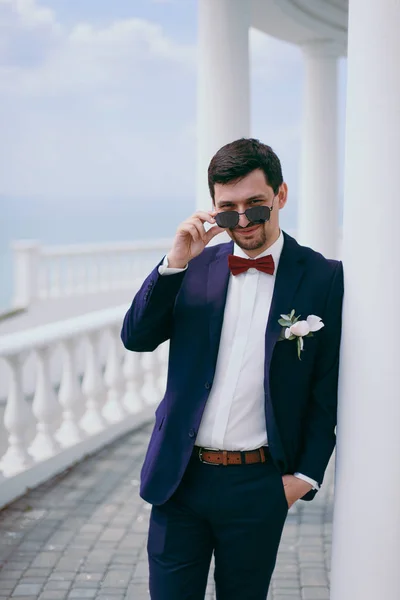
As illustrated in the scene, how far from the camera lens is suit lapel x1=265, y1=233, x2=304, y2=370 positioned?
2736mm

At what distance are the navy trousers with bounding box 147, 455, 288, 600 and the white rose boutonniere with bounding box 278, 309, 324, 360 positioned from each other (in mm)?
456

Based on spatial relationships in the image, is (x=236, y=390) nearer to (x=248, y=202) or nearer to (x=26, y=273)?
(x=248, y=202)

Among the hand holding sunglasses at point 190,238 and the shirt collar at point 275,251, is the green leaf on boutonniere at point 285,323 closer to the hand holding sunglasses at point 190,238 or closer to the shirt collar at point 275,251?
the shirt collar at point 275,251

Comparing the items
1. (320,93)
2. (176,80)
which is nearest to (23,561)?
(320,93)

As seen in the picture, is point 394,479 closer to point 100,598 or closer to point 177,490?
point 177,490

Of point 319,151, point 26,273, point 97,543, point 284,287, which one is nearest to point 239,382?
point 284,287

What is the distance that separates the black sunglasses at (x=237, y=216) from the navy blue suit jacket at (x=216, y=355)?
26 centimetres

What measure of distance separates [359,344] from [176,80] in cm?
4095

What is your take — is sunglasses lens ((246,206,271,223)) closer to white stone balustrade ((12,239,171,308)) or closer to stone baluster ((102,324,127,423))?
stone baluster ((102,324,127,423))

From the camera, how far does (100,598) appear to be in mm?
4195

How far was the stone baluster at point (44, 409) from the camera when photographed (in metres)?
5.64

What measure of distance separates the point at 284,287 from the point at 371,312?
31 cm

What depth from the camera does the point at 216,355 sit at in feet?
9.14

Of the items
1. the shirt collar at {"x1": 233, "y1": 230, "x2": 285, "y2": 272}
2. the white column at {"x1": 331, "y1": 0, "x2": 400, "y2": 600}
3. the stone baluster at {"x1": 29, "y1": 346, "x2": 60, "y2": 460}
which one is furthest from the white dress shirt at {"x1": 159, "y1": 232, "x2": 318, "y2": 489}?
the stone baluster at {"x1": 29, "y1": 346, "x2": 60, "y2": 460}
